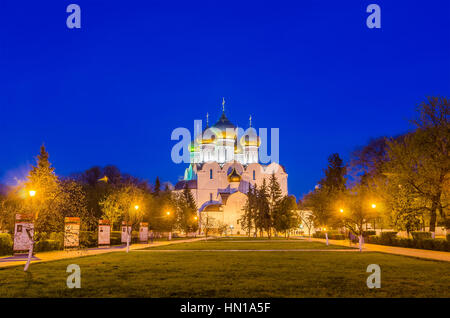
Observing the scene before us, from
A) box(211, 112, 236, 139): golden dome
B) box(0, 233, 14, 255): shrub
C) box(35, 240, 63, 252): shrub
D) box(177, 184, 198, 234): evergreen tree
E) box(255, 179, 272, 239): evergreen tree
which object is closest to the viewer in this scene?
box(0, 233, 14, 255): shrub

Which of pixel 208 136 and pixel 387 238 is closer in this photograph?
pixel 387 238

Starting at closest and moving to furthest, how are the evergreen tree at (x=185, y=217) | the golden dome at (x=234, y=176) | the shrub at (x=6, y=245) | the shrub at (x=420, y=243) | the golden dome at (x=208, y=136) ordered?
the shrub at (x=6, y=245), the shrub at (x=420, y=243), the evergreen tree at (x=185, y=217), the golden dome at (x=234, y=176), the golden dome at (x=208, y=136)

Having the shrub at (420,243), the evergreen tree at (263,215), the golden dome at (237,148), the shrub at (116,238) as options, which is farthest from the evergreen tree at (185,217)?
the shrub at (420,243)

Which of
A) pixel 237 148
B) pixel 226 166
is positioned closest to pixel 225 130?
pixel 237 148

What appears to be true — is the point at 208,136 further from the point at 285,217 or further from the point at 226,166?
the point at 285,217

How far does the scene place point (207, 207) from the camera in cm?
8231

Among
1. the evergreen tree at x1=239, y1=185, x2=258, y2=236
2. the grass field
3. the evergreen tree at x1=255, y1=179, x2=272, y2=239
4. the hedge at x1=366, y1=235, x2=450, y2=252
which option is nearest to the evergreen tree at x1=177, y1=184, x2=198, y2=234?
the evergreen tree at x1=239, y1=185, x2=258, y2=236

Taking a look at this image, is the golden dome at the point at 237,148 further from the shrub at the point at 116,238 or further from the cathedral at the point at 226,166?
the shrub at the point at 116,238

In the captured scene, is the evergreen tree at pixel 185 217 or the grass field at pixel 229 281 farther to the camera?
the evergreen tree at pixel 185 217

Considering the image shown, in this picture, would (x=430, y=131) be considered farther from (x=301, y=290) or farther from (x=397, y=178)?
(x=301, y=290)

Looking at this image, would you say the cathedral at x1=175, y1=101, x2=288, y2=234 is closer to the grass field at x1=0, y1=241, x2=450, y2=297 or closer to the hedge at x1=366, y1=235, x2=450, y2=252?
the hedge at x1=366, y1=235, x2=450, y2=252

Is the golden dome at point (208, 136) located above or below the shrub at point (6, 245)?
above
